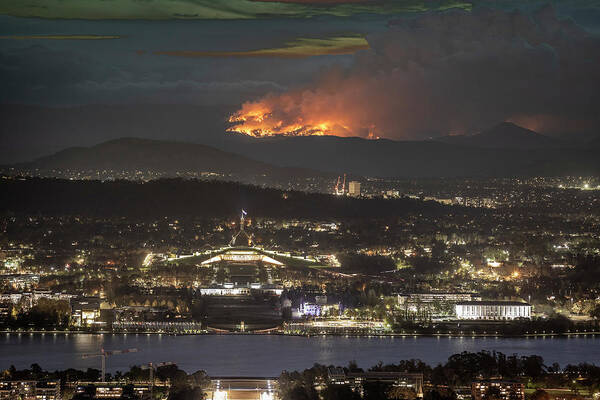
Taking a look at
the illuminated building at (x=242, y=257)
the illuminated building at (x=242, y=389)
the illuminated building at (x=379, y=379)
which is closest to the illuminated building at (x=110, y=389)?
the illuminated building at (x=242, y=389)

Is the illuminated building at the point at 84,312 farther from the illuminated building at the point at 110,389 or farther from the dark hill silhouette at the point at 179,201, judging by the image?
the dark hill silhouette at the point at 179,201

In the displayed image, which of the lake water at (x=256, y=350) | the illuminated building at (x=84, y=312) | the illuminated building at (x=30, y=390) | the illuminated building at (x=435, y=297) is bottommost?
the illuminated building at (x=30, y=390)

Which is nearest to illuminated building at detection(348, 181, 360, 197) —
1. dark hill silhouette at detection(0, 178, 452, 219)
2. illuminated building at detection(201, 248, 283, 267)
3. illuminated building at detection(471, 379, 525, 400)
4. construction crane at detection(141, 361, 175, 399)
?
dark hill silhouette at detection(0, 178, 452, 219)

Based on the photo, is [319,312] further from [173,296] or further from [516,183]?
[516,183]

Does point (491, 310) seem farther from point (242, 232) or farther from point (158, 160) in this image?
point (158, 160)

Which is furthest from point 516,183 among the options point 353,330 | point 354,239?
point 353,330
